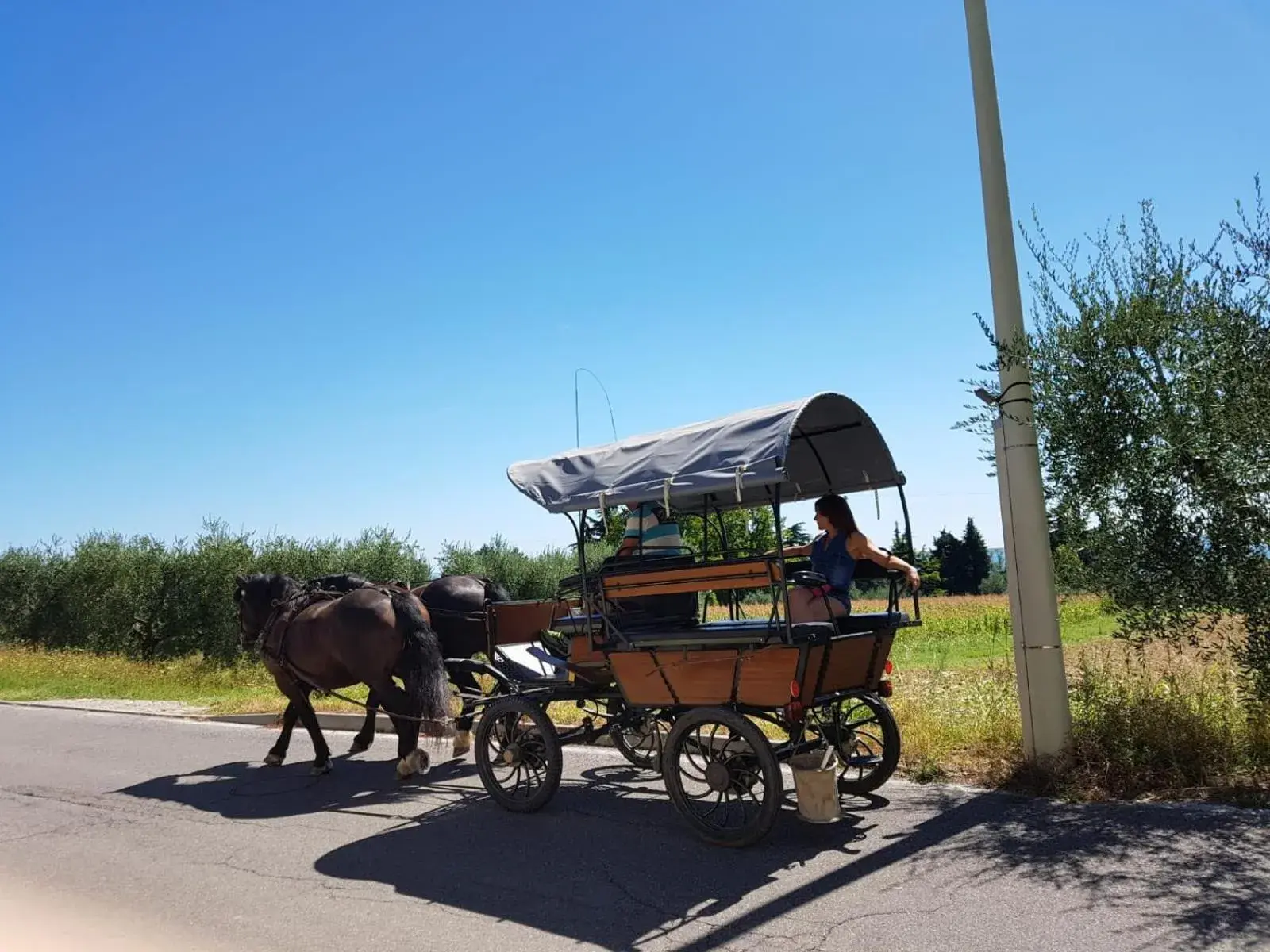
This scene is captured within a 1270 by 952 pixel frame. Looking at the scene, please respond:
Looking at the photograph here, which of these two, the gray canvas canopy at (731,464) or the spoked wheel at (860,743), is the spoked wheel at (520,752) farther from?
the spoked wheel at (860,743)

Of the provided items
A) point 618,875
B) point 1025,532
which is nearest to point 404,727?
point 618,875

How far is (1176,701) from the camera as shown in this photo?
6887mm

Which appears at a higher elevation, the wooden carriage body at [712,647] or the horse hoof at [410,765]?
the wooden carriage body at [712,647]

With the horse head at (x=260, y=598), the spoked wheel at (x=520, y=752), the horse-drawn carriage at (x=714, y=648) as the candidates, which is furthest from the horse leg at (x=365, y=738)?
the spoked wheel at (x=520, y=752)

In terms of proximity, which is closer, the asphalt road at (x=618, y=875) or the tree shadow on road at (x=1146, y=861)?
the tree shadow on road at (x=1146, y=861)

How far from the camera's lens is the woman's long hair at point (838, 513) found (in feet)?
22.3

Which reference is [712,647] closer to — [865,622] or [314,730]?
[865,622]

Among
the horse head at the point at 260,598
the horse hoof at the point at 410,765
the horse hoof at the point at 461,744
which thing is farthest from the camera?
the horse head at the point at 260,598

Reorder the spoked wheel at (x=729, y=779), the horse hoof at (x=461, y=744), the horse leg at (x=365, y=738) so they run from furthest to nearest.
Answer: the horse leg at (x=365, y=738) → the horse hoof at (x=461, y=744) → the spoked wheel at (x=729, y=779)

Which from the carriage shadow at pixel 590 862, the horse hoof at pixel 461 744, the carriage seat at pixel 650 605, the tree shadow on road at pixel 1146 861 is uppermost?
the carriage seat at pixel 650 605

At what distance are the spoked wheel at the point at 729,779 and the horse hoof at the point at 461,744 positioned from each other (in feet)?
12.5

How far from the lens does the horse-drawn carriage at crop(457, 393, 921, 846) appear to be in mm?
5840

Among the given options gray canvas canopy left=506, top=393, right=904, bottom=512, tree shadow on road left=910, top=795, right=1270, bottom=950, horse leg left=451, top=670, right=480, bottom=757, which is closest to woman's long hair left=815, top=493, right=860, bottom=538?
gray canvas canopy left=506, top=393, right=904, bottom=512

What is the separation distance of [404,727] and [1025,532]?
5.41 metres
